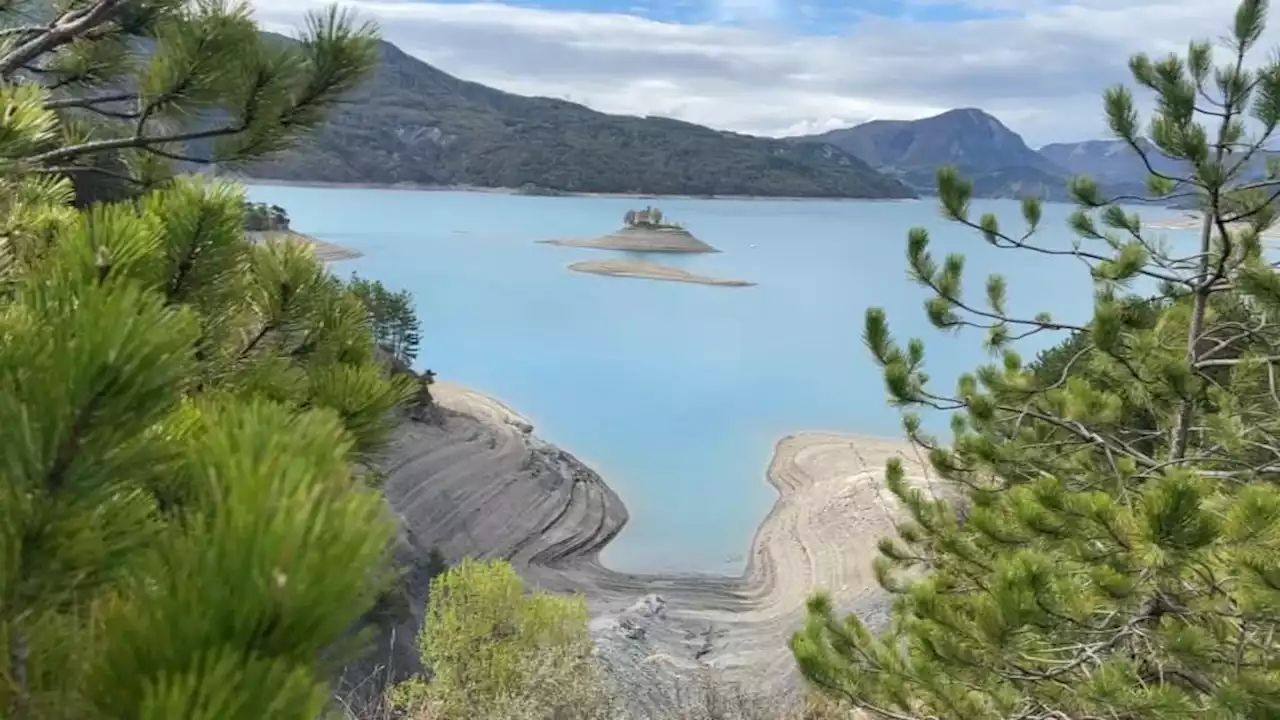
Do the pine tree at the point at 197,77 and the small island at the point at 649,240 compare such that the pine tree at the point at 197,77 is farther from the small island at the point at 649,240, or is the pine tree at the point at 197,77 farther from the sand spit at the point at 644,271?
the small island at the point at 649,240

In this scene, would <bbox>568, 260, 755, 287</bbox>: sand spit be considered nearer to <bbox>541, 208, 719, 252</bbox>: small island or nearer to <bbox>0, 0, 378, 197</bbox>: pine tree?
<bbox>541, 208, 719, 252</bbox>: small island

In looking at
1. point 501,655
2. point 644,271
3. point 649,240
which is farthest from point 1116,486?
point 649,240

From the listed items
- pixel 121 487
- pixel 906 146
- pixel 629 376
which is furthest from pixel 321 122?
pixel 906 146

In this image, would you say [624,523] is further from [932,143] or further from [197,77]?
[932,143]

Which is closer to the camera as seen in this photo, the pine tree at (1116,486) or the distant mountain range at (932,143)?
the pine tree at (1116,486)

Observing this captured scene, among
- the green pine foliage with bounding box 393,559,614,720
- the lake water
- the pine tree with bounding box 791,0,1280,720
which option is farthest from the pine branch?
the green pine foliage with bounding box 393,559,614,720

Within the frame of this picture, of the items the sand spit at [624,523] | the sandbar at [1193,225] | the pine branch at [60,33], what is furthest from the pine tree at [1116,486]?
the sand spit at [624,523]

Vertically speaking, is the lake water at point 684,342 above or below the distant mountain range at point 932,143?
below
